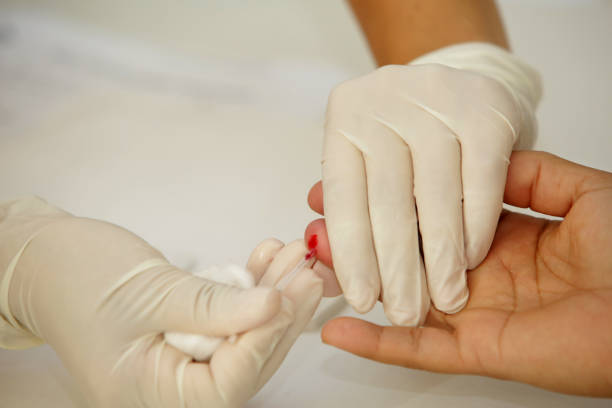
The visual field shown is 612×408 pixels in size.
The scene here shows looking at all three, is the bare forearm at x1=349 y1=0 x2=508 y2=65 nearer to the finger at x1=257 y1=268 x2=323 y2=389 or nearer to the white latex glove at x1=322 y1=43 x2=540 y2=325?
the white latex glove at x1=322 y1=43 x2=540 y2=325

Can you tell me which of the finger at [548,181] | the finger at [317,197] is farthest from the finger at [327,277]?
the finger at [548,181]

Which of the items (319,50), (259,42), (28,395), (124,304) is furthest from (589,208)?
(259,42)

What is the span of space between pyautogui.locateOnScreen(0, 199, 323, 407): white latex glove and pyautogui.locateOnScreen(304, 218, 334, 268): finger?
34 mm

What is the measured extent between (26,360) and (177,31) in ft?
5.49

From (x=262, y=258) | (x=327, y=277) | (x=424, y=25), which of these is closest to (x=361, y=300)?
(x=327, y=277)

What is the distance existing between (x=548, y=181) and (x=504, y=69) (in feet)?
1.35

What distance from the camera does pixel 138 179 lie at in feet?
4.98

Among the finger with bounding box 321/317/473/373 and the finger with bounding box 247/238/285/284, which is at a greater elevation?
the finger with bounding box 247/238/285/284

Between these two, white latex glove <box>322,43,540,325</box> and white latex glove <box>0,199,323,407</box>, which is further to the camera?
white latex glove <box>322,43,540,325</box>

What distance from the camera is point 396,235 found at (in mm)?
886

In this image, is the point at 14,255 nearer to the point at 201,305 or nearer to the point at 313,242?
the point at 201,305

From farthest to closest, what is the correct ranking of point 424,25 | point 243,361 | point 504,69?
point 424,25, point 504,69, point 243,361

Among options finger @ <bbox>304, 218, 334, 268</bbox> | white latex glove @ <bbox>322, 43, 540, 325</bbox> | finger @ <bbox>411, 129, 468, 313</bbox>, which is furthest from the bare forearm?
finger @ <bbox>304, 218, 334, 268</bbox>

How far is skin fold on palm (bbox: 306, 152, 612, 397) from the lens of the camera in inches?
29.3
